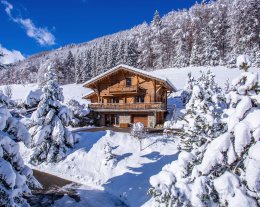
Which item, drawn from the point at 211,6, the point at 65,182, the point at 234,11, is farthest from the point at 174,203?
the point at 211,6

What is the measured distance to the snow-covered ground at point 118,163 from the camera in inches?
851

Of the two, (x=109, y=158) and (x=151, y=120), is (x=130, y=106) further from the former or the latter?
(x=109, y=158)

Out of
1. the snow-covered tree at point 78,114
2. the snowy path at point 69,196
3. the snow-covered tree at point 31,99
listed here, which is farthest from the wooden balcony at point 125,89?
the snowy path at point 69,196

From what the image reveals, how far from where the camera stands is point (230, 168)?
22.7 ft

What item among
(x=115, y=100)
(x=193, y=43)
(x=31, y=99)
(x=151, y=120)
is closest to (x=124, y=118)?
(x=115, y=100)

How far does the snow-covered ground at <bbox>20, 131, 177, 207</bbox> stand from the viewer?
2162 centimetres

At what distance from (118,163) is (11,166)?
14241 millimetres

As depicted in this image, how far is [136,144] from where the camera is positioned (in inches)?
1077

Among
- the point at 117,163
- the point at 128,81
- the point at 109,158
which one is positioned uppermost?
the point at 128,81

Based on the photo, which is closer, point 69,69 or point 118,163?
point 118,163

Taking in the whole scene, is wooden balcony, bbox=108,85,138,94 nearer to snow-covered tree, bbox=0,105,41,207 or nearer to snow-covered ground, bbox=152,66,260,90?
snow-covered ground, bbox=152,66,260,90

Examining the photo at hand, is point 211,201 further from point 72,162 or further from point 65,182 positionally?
point 72,162

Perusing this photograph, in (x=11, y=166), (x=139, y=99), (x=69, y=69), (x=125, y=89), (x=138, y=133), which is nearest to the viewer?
(x=11, y=166)

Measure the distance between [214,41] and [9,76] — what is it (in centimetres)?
9831
